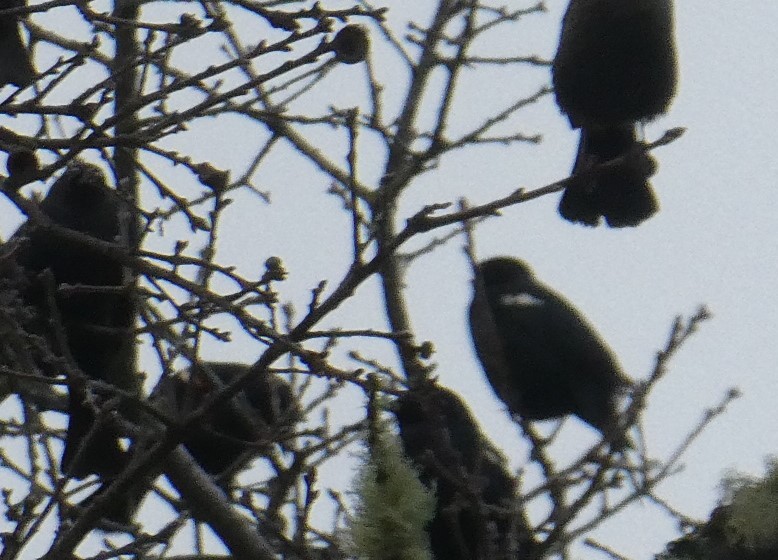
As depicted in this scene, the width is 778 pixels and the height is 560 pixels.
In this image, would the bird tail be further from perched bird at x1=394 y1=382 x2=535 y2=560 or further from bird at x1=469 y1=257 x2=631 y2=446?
perched bird at x1=394 y1=382 x2=535 y2=560

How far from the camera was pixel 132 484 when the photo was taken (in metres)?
3.00

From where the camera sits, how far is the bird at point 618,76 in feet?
19.9

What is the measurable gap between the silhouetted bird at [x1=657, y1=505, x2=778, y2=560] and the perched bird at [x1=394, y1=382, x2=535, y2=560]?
1.27 ft

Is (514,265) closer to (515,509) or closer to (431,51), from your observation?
(431,51)

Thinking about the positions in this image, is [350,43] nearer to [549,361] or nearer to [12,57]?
[12,57]

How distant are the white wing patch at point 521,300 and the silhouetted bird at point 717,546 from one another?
11.4ft

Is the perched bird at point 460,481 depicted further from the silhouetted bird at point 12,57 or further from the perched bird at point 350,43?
the silhouetted bird at point 12,57

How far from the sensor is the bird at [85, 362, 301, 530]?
2982 millimetres

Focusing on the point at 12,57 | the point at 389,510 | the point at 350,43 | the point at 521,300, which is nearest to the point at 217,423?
the point at 521,300

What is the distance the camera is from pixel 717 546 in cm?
353

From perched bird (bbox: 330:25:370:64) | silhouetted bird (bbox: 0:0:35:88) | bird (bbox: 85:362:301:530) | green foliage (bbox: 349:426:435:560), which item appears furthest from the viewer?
bird (bbox: 85:362:301:530)

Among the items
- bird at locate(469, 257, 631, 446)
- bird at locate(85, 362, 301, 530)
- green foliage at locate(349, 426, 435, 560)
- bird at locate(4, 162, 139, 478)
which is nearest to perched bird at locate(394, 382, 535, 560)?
bird at locate(85, 362, 301, 530)

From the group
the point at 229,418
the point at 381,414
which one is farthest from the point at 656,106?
the point at 381,414

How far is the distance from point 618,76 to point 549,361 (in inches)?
55.5
